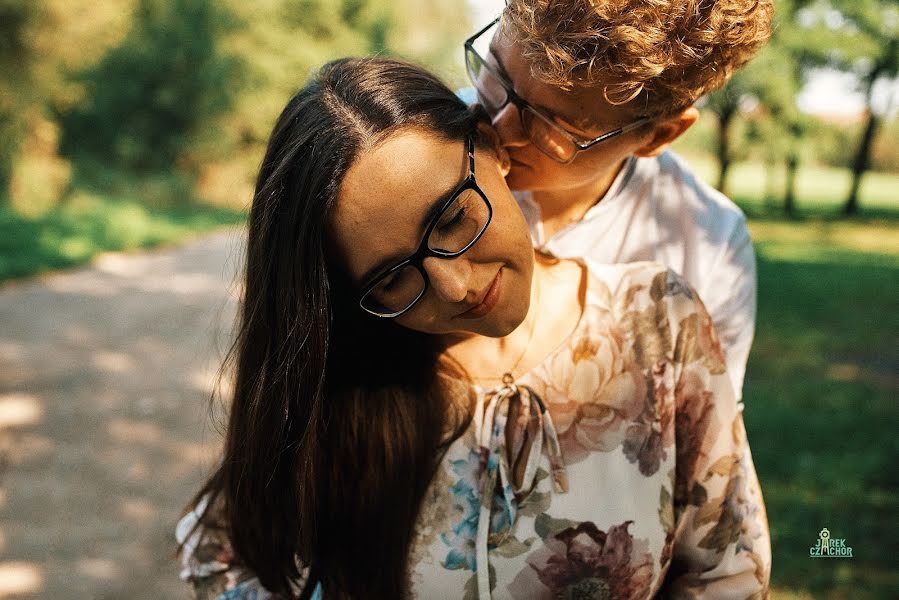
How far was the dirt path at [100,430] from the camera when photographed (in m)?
3.81

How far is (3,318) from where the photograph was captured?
7.23 m

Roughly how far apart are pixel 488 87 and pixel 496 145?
14 centimetres

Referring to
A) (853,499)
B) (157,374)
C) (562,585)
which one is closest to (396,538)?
(562,585)

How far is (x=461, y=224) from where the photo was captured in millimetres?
1377

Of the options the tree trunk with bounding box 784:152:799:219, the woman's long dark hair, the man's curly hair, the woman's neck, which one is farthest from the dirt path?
the tree trunk with bounding box 784:152:799:219

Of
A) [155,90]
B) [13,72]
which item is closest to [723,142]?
[155,90]

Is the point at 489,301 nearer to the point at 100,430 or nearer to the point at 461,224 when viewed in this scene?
the point at 461,224

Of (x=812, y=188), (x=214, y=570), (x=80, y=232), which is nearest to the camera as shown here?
(x=214, y=570)

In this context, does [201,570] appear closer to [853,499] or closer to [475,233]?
[475,233]

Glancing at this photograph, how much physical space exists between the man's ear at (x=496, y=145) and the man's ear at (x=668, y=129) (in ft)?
0.94

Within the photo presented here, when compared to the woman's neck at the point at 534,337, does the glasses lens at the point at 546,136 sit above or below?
above

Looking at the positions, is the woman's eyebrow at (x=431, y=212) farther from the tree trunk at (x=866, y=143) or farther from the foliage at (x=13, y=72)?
the tree trunk at (x=866, y=143)

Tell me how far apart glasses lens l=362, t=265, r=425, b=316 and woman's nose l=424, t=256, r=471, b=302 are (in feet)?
0.09

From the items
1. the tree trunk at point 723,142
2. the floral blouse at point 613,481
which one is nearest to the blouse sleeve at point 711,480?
the floral blouse at point 613,481
